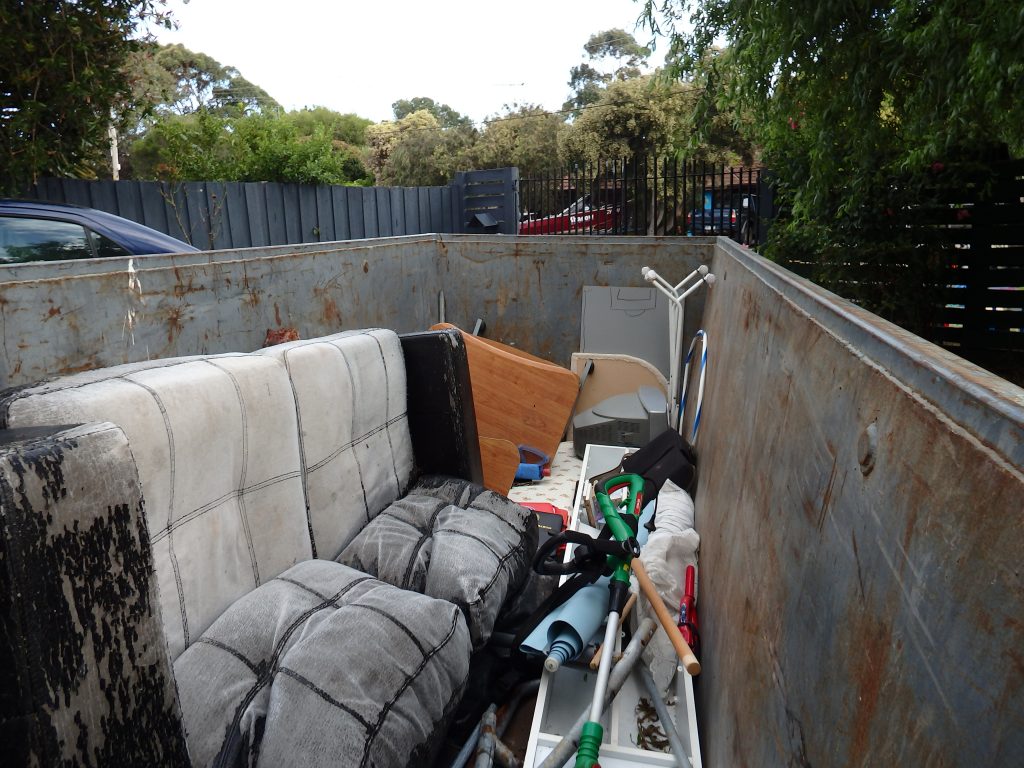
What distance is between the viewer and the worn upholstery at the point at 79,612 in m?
1.03

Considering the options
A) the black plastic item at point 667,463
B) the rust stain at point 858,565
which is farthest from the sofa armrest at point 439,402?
the rust stain at point 858,565

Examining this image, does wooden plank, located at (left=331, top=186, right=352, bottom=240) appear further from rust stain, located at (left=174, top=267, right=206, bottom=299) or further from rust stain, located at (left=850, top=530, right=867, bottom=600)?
rust stain, located at (left=850, top=530, right=867, bottom=600)

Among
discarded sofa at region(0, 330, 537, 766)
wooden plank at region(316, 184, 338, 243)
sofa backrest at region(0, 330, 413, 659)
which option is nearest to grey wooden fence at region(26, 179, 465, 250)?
wooden plank at region(316, 184, 338, 243)

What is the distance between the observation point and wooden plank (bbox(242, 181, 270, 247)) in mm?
7961

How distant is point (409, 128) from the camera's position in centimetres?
2664

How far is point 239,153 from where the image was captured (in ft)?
31.8

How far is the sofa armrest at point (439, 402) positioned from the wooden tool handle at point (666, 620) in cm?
87

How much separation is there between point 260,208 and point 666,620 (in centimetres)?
756

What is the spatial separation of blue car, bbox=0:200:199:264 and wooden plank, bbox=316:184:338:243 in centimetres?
498

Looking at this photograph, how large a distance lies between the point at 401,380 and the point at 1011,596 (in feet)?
7.75

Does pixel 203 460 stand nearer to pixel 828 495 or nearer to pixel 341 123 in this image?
pixel 828 495

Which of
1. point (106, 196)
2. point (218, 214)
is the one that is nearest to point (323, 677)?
point (106, 196)

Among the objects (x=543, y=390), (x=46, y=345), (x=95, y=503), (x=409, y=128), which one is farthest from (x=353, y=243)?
(x=409, y=128)

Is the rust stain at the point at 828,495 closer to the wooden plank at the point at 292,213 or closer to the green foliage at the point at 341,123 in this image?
the wooden plank at the point at 292,213
